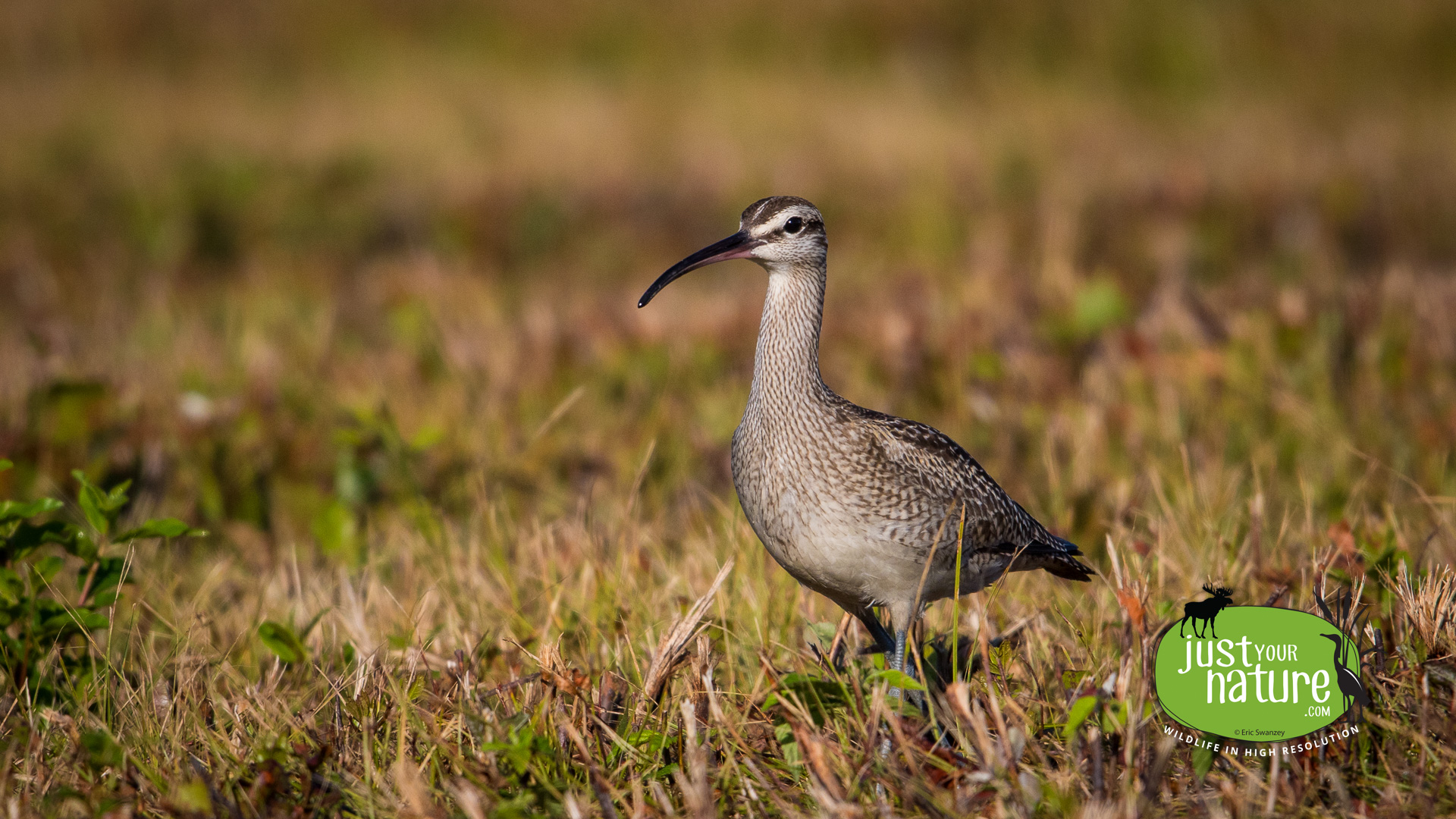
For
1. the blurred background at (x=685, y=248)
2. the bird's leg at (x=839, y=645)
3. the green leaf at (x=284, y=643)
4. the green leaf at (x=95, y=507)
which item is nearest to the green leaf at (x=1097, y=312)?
the blurred background at (x=685, y=248)

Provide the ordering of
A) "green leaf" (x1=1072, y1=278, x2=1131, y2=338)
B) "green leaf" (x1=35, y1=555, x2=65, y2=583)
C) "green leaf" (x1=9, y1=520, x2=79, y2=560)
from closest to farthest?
"green leaf" (x1=9, y1=520, x2=79, y2=560), "green leaf" (x1=35, y1=555, x2=65, y2=583), "green leaf" (x1=1072, y1=278, x2=1131, y2=338)

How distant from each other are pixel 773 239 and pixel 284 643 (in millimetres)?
1957

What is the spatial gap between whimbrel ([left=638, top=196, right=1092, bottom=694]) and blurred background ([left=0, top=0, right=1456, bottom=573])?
828 millimetres

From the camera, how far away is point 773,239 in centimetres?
376

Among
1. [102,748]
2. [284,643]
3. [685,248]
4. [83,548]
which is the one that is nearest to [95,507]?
[83,548]

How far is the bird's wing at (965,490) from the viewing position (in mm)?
3559

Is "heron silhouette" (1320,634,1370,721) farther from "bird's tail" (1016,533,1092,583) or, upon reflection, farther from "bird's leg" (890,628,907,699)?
"bird's leg" (890,628,907,699)

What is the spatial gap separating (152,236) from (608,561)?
8.47 m

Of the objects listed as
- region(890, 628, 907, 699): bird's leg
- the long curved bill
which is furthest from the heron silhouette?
the long curved bill

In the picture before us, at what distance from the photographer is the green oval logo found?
288 cm

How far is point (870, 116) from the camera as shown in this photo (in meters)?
14.9

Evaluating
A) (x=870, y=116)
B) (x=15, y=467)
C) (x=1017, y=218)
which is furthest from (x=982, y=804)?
(x=870, y=116)

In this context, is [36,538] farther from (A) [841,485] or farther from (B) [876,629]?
(B) [876,629]

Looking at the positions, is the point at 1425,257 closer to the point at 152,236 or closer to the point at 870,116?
the point at 870,116
